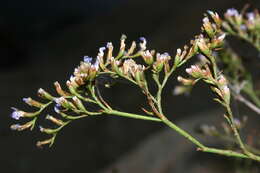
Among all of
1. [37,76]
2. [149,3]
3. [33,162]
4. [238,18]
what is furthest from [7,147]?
[238,18]

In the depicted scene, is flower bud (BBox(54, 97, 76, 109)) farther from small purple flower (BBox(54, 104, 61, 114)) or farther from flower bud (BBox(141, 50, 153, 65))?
flower bud (BBox(141, 50, 153, 65))

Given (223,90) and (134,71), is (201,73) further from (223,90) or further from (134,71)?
(134,71)

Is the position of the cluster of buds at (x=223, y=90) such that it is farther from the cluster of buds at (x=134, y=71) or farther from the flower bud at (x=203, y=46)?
the cluster of buds at (x=134, y=71)

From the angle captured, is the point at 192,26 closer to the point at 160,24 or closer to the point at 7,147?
the point at 160,24

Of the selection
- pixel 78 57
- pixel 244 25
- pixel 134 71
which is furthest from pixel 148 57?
pixel 78 57

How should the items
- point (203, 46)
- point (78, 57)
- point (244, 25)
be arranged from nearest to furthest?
point (203, 46) < point (244, 25) < point (78, 57)

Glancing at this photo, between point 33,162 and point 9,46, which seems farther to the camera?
point 9,46

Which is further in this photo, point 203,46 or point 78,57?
point 78,57

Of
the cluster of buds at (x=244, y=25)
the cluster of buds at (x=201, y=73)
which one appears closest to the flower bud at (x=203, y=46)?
the cluster of buds at (x=201, y=73)
